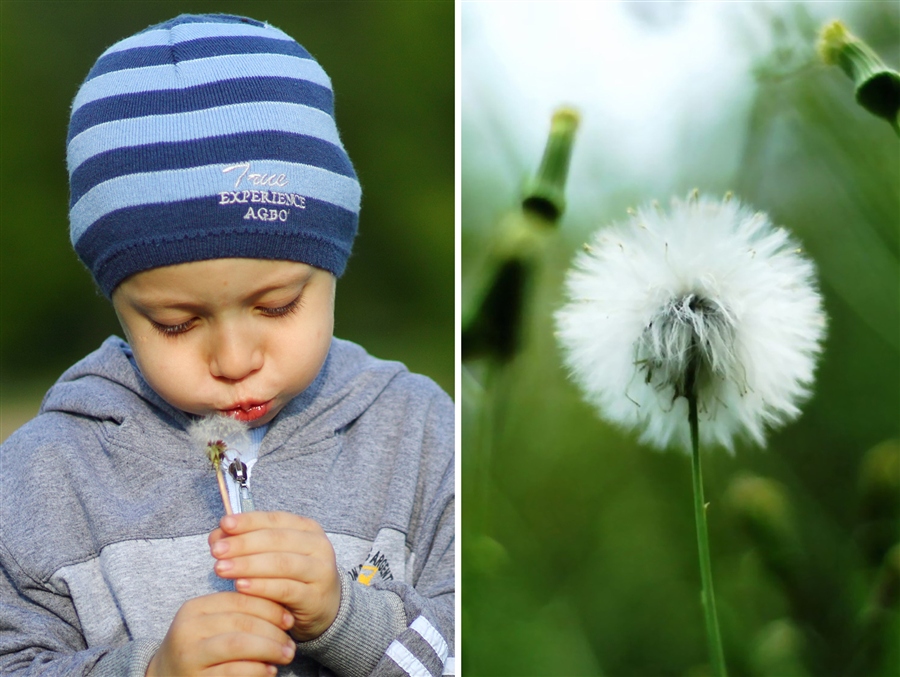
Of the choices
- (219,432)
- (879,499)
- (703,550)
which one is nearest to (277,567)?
(219,432)

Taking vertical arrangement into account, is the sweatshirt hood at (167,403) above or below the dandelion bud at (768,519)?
above

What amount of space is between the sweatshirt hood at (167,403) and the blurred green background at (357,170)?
21cm

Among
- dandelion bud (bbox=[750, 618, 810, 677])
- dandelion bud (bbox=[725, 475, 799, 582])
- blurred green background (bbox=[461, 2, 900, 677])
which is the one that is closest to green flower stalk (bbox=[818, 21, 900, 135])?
blurred green background (bbox=[461, 2, 900, 677])

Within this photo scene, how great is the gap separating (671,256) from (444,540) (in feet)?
1.10

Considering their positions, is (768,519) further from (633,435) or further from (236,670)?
(236,670)

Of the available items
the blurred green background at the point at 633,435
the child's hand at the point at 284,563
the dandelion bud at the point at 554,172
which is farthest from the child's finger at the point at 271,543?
the dandelion bud at the point at 554,172

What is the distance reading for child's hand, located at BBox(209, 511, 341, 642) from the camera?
679 millimetres

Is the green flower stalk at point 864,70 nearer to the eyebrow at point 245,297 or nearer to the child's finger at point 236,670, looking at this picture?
the eyebrow at point 245,297

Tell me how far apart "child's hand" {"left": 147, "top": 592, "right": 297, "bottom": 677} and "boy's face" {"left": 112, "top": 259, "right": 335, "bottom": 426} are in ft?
0.52

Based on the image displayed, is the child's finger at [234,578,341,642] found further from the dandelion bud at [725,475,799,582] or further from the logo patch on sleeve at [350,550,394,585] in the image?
the dandelion bud at [725,475,799,582]

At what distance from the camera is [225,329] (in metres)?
0.75

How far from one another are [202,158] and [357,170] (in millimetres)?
425

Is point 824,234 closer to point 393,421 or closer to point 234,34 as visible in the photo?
point 393,421

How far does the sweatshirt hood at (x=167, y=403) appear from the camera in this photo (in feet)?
2.87
